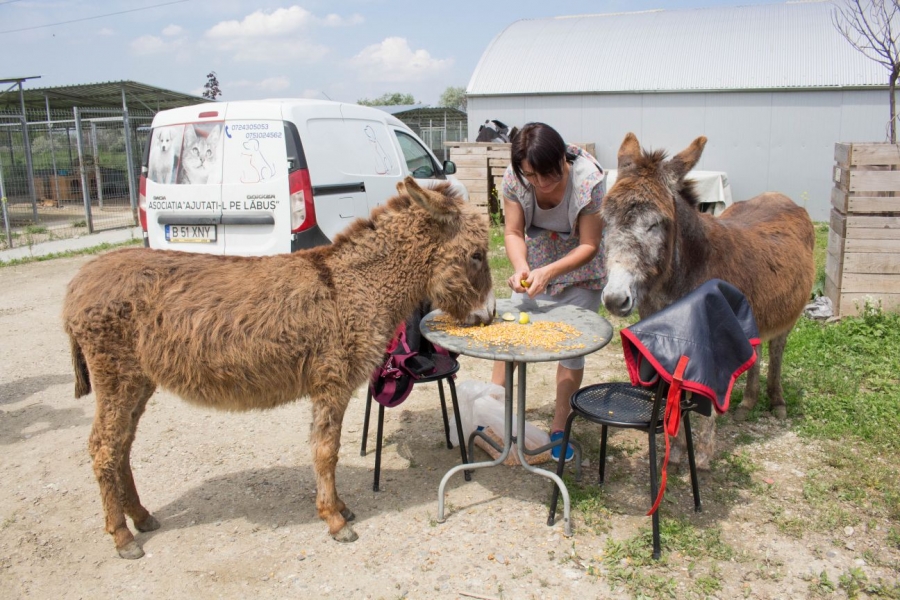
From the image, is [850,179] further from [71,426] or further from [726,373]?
[71,426]

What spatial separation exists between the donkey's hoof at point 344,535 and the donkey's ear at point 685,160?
280 cm

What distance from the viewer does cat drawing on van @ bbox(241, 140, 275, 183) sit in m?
6.36

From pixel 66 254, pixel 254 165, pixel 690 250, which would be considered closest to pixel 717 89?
pixel 254 165

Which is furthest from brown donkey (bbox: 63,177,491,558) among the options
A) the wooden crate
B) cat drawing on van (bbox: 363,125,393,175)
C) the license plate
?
the wooden crate

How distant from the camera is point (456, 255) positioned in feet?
11.5

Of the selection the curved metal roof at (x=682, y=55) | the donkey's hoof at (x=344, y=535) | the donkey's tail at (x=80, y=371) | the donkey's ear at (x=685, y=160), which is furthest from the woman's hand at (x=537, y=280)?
the curved metal roof at (x=682, y=55)

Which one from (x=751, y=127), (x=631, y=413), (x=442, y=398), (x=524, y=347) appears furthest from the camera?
Result: (x=751, y=127)

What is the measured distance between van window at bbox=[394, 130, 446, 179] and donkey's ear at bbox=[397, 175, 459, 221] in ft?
18.5

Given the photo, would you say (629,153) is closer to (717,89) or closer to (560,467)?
(560,467)

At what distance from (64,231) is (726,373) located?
15.9m

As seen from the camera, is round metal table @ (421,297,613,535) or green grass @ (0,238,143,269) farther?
green grass @ (0,238,143,269)

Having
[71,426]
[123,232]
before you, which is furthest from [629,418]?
[123,232]

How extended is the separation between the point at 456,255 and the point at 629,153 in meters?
1.23

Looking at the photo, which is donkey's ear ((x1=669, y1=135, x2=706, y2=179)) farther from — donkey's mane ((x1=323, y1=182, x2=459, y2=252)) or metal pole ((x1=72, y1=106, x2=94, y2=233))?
metal pole ((x1=72, y1=106, x2=94, y2=233))
